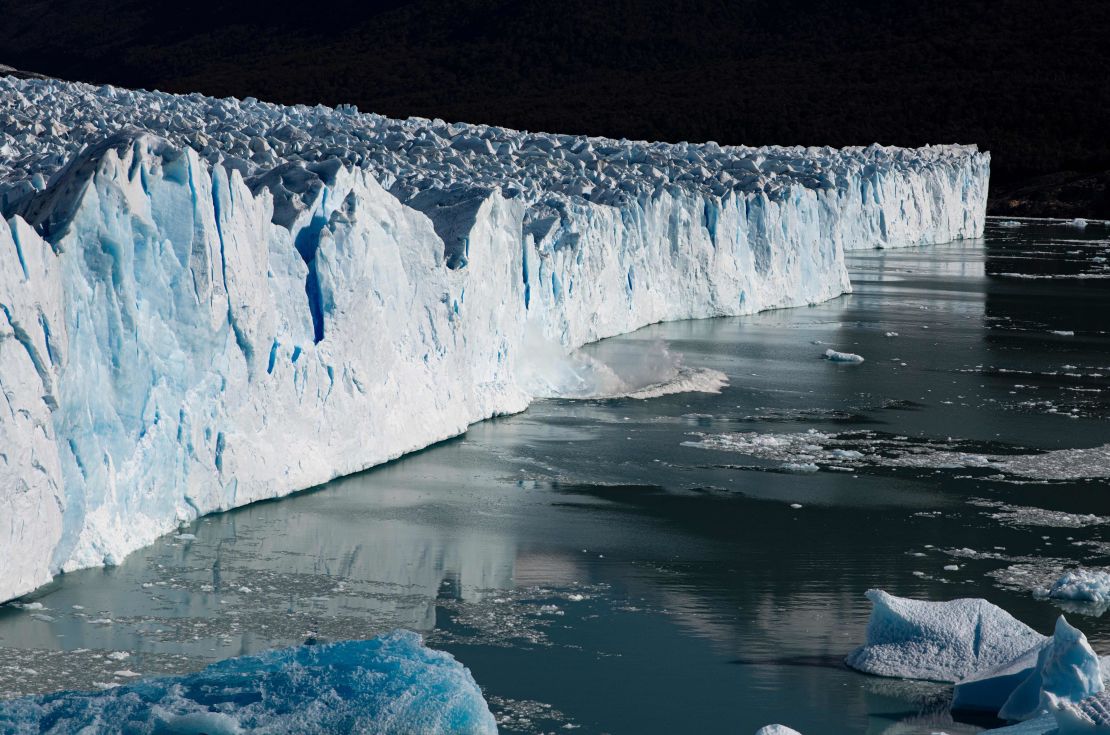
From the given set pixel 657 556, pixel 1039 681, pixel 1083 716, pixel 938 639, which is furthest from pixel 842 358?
pixel 1083 716

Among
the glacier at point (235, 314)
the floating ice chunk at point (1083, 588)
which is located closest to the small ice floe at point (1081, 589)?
the floating ice chunk at point (1083, 588)

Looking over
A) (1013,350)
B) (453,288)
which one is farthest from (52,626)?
(1013,350)

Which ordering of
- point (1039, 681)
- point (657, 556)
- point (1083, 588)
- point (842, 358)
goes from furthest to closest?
point (842, 358)
point (657, 556)
point (1083, 588)
point (1039, 681)

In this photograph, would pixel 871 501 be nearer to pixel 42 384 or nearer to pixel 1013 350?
pixel 42 384

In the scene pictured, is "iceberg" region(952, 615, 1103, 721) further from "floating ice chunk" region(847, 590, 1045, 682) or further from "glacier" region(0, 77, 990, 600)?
"glacier" region(0, 77, 990, 600)

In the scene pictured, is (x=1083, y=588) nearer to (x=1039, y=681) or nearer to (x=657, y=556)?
(x=1039, y=681)

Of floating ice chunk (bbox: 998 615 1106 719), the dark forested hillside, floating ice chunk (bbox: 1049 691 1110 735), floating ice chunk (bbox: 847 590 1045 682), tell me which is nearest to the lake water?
floating ice chunk (bbox: 847 590 1045 682)
